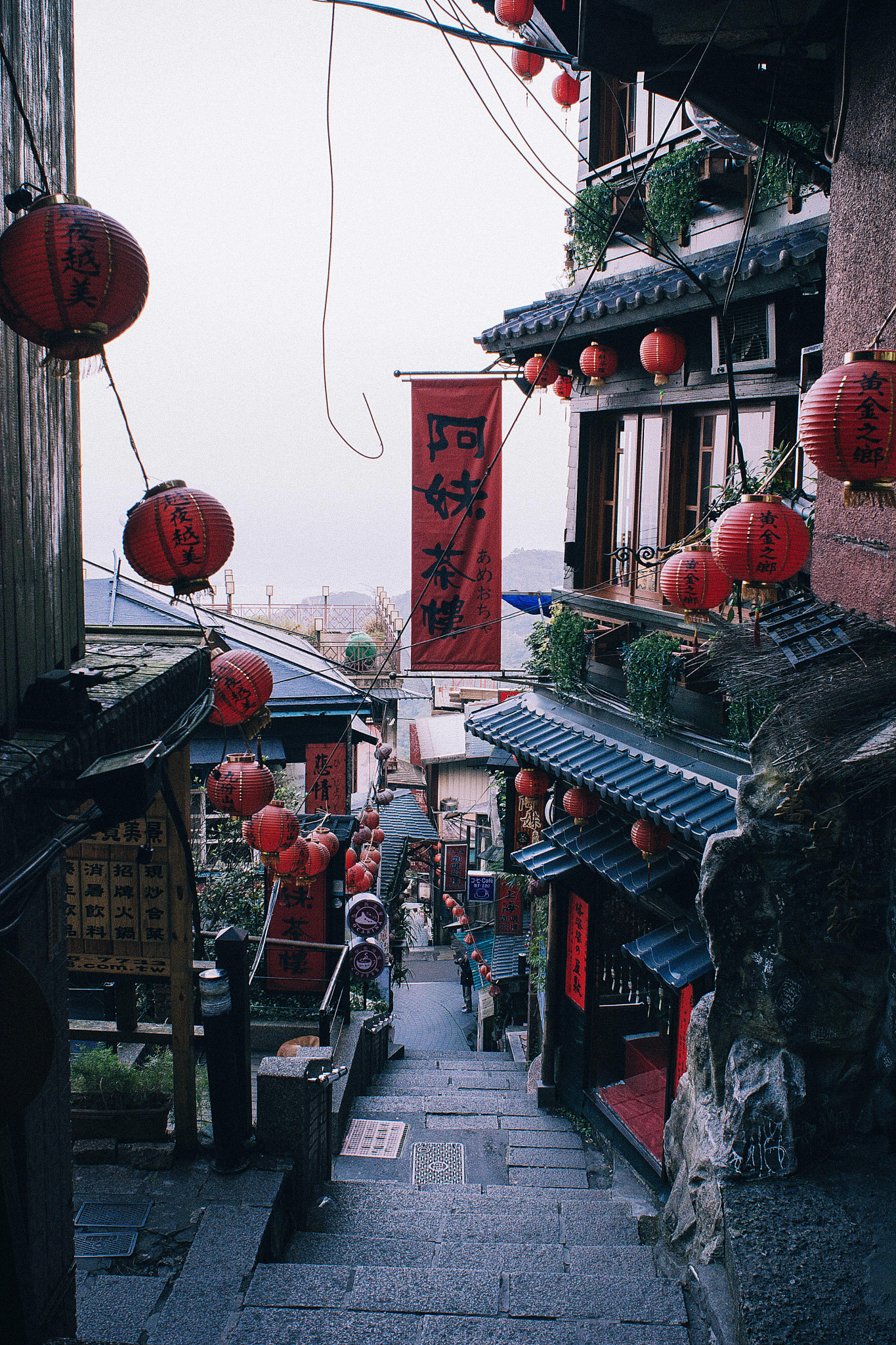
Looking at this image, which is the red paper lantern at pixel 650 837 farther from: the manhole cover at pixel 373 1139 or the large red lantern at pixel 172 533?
the large red lantern at pixel 172 533

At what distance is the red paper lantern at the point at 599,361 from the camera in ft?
42.2

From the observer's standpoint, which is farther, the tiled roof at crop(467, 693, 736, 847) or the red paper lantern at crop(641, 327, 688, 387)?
the red paper lantern at crop(641, 327, 688, 387)

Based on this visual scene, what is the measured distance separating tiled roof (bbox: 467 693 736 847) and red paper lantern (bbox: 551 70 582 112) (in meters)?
10.7

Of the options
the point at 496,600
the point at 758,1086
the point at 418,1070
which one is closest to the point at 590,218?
the point at 496,600

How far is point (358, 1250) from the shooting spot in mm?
7969

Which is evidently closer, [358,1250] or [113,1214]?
[113,1214]

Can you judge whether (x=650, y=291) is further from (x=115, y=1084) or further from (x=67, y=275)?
(x=115, y=1084)

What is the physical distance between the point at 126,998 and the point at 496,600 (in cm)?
683

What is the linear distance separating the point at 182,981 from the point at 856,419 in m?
7.57

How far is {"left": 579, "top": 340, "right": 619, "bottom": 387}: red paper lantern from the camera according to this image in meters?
12.9

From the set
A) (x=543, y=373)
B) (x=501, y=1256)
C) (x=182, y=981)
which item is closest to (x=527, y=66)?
(x=543, y=373)

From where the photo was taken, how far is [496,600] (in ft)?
41.0

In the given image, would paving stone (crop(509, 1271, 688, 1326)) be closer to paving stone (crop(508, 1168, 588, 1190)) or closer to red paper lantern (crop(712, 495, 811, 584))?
paving stone (crop(508, 1168, 588, 1190))

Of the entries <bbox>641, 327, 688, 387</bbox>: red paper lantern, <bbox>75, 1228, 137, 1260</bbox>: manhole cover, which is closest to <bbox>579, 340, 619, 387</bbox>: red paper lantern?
<bbox>641, 327, 688, 387</bbox>: red paper lantern
